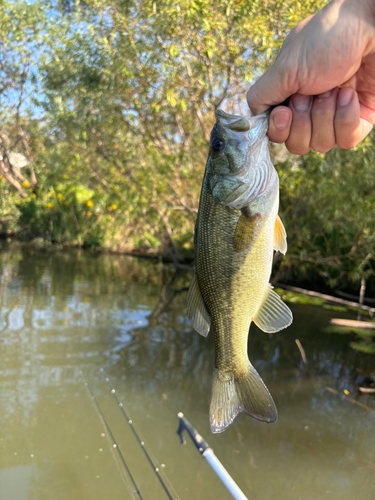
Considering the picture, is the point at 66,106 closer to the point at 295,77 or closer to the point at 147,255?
the point at 147,255

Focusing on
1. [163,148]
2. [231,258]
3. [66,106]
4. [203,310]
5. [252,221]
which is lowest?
[203,310]

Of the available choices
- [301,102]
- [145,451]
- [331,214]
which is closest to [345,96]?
[301,102]

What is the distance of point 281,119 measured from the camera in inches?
67.1

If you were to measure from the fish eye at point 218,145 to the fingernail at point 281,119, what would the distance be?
25cm

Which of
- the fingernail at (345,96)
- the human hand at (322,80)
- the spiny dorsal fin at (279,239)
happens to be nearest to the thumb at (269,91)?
the human hand at (322,80)

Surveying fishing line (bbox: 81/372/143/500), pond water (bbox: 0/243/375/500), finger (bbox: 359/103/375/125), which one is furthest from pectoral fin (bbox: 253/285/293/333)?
fishing line (bbox: 81/372/143/500)

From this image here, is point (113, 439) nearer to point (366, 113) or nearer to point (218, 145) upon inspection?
point (218, 145)

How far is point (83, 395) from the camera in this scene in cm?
501

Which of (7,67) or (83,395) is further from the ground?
(7,67)


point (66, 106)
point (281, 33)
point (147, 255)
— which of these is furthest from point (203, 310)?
point (147, 255)

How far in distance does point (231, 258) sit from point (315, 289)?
10163 millimetres

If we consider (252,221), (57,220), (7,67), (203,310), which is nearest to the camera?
(252,221)

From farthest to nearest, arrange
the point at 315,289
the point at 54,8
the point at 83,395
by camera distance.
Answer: the point at 54,8 → the point at 315,289 → the point at 83,395

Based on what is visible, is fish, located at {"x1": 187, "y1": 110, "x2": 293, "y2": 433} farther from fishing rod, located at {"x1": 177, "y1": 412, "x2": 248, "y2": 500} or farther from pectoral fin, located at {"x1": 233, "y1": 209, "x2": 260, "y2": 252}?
fishing rod, located at {"x1": 177, "y1": 412, "x2": 248, "y2": 500}
